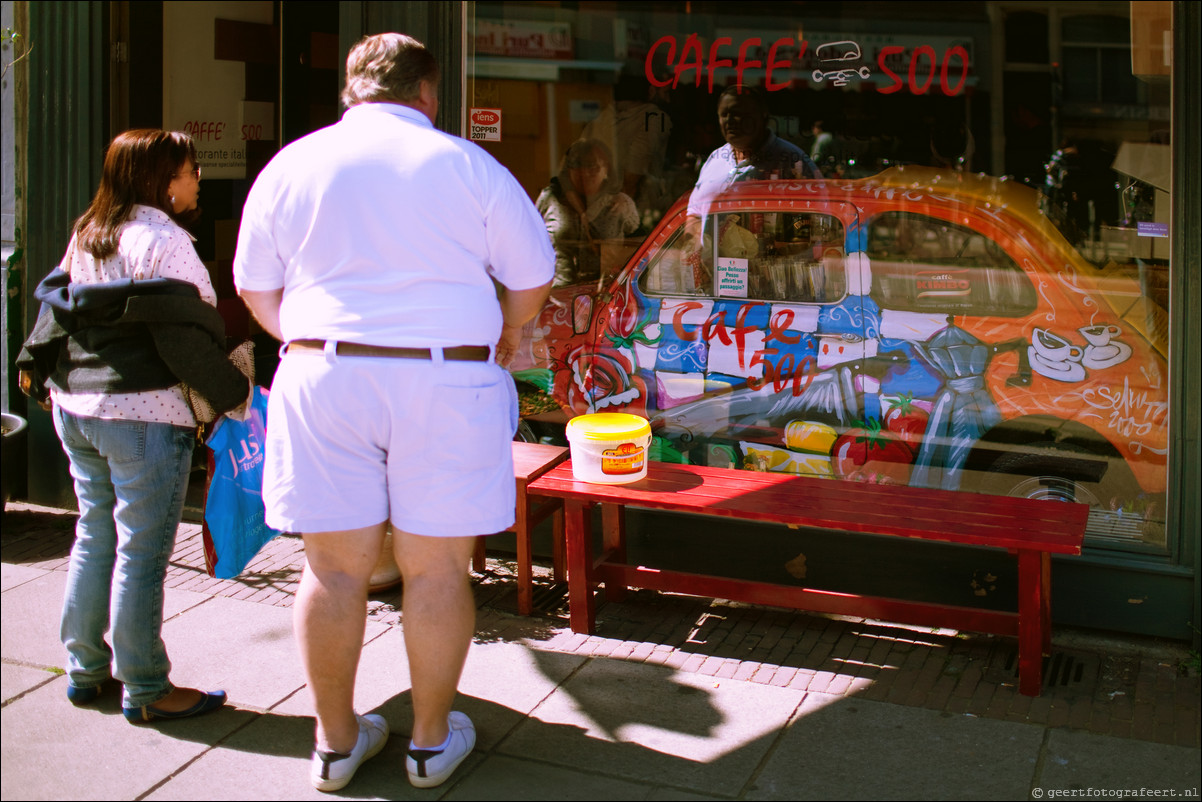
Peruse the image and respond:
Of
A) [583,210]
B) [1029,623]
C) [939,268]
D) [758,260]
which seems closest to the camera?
[1029,623]

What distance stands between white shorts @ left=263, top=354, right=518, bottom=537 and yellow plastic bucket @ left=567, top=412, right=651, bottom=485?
4.04ft

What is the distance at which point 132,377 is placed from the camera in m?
3.35

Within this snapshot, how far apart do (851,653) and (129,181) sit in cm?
276

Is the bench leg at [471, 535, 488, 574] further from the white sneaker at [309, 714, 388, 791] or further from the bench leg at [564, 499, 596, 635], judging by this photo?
the white sneaker at [309, 714, 388, 791]

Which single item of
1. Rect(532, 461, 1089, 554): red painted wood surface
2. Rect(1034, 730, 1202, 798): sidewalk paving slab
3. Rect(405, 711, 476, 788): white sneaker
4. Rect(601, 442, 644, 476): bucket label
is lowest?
Rect(1034, 730, 1202, 798): sidewalk paving slab

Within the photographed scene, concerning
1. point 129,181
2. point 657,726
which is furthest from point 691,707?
point 129,181

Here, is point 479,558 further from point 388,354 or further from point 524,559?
point 388,354

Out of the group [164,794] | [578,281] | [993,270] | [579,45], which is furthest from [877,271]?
[164,794]

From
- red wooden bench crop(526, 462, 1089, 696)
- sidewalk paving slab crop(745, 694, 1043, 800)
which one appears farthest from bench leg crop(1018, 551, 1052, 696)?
sidewalk paving slab crop(745, 694, 1043, 800)

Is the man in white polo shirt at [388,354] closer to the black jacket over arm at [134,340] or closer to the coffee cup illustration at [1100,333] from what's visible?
the black jacket over arm at [134,340]

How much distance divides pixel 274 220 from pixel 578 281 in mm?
2309

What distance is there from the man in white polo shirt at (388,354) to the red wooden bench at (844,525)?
3.81 ft

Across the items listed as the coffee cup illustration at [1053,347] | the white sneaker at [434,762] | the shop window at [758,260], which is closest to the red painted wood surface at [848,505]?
the coffee cup illustration at [1053,347]

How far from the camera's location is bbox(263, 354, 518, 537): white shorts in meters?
2.90
